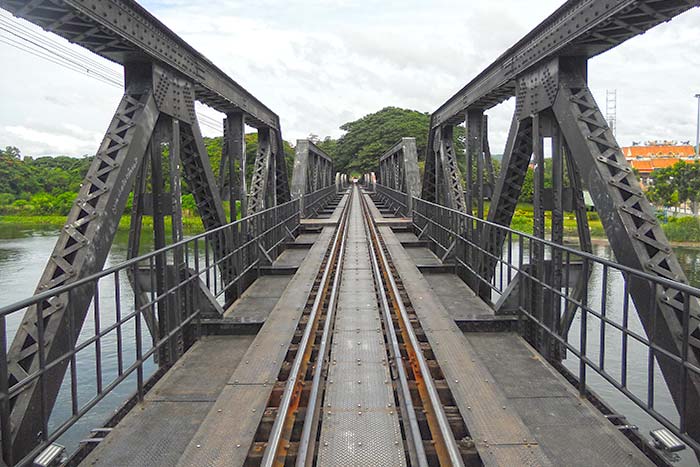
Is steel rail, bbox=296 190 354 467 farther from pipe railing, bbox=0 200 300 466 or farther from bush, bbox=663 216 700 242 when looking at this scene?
bush, bbox=663 216 700 242

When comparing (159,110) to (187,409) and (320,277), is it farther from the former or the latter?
(320,277)

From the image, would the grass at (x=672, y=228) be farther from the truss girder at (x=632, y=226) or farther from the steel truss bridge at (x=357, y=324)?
the truss girder at (x=632, y=226)

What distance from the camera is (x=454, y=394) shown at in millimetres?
4309

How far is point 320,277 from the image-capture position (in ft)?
31.4

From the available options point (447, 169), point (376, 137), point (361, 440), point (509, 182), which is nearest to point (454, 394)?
point (361, 440)

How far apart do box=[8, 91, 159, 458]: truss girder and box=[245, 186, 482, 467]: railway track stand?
1554 mm

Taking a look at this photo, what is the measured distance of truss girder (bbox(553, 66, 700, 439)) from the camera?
3.90 metres

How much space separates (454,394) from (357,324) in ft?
7.31

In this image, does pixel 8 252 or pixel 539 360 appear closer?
pixel 539 360

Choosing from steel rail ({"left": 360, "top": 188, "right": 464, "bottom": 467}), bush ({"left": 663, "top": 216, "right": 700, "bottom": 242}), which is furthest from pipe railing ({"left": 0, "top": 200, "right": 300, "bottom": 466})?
bush ({"left": 663, "top": 216, "right": 700, "bottom": 242})

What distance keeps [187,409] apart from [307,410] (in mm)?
1109

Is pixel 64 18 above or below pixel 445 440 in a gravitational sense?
above

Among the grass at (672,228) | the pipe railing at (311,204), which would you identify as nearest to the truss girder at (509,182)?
the pipe railing at (311,204)

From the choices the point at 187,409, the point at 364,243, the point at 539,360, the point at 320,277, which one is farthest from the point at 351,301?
the point at 364,243
